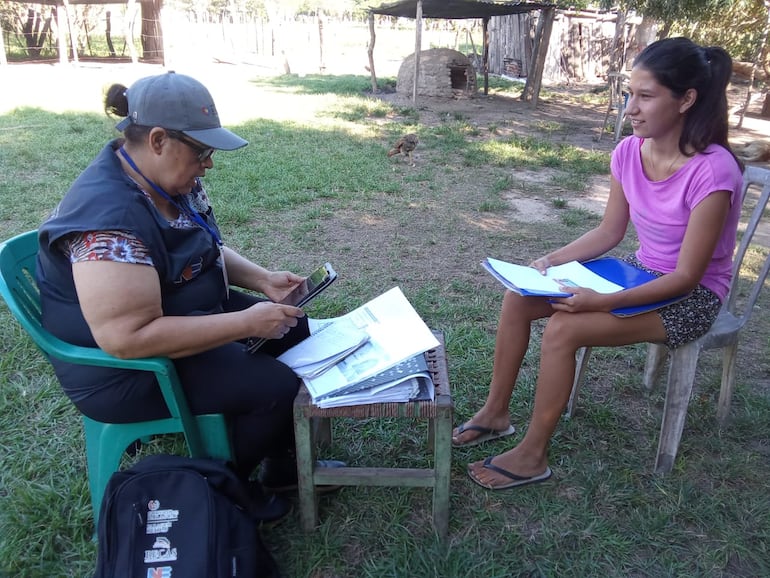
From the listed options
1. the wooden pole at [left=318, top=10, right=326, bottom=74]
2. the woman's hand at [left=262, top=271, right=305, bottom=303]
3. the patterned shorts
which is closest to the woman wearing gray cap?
the woman's hand at [left=262, top=271, right=305, bottom=303]

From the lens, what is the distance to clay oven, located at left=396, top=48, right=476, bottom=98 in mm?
12547

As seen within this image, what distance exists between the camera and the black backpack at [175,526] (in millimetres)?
1515

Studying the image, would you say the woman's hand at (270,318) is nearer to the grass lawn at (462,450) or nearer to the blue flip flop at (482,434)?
the grass lawn at (462,450)

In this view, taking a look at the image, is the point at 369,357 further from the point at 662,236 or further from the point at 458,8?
the point at 458,8

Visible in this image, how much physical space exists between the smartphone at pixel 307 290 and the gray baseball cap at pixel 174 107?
501mm

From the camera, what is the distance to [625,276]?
2.28 m

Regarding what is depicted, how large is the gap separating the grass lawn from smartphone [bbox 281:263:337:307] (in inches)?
28.9

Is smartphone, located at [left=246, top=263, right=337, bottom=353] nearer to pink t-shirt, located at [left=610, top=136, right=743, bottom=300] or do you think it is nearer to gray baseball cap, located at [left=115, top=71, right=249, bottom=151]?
gray baseball cap, located at [left=115, top=71, right=249, bottom=151]

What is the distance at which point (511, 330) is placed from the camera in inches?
90.5

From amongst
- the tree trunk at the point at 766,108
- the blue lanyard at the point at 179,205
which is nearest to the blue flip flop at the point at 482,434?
the blue lanyard at the point at 179,205

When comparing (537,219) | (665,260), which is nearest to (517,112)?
(537,219)

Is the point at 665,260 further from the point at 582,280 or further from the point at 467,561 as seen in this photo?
the point at 467,561

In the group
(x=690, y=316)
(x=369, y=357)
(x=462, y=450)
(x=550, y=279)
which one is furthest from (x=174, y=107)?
(x=690, y=316)

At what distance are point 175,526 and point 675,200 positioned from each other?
1.90 metres
